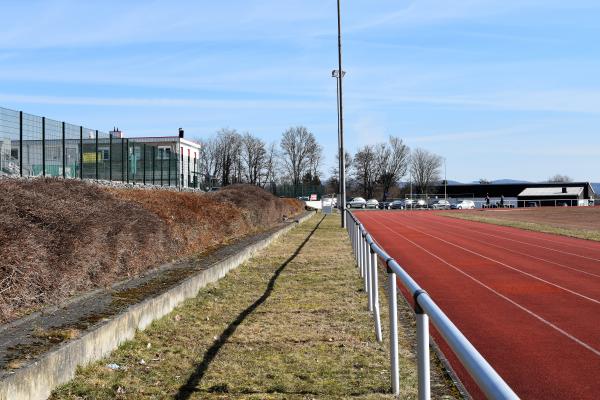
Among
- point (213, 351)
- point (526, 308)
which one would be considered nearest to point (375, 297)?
point (213, 351)

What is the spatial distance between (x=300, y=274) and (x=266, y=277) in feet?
2.59

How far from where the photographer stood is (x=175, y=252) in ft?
45.6

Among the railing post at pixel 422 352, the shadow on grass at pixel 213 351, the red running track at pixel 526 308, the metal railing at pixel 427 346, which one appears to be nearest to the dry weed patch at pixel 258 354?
the shadow on grass at pixel 213 351

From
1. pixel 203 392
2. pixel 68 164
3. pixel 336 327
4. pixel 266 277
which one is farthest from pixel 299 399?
pixel 68 164

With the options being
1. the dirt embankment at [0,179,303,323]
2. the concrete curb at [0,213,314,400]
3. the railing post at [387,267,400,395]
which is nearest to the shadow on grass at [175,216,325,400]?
the concrete curb at [0,213,314,400]

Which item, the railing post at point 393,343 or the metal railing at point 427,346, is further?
the railing post at point 393,343

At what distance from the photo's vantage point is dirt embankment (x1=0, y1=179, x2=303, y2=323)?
690 cm

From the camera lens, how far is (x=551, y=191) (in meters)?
114

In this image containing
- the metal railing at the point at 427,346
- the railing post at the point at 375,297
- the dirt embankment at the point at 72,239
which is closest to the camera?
the metal railing at the point at 427,346

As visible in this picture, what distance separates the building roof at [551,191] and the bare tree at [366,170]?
32.9 m

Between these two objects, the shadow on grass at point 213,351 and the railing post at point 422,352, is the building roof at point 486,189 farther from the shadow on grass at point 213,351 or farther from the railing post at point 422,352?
the railing post at point 422,352

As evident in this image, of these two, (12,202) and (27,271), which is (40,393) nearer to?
(27,271)

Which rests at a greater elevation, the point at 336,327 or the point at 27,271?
the point at 27,271

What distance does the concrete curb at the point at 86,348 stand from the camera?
465cm
